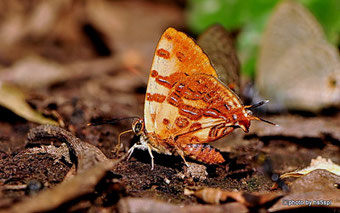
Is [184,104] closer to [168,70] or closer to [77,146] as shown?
[168,70]

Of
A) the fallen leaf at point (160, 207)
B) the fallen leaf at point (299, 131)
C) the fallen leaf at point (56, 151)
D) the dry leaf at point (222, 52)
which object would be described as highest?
the dry leaf at point (222, 52)

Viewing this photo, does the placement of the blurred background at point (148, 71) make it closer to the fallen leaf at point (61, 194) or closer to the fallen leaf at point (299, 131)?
the fallen leaf at point (299, 131)

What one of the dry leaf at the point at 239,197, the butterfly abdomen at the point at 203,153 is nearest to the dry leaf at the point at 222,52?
the butterfly abdomen at the point at 203,153

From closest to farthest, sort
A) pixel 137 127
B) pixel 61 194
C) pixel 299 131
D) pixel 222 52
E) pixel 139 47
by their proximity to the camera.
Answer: pixel 61 194 < pixel 137 127 < pixel 222 52 < pixel 299 131 < pixel 139 47

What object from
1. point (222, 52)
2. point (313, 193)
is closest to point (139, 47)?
point (222, 52)

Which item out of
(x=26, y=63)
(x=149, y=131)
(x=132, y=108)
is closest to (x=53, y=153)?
(x=149, y=131)

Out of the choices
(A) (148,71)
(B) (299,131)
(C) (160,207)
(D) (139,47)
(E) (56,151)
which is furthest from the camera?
(D) (139,47)

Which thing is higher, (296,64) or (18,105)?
(296,64)

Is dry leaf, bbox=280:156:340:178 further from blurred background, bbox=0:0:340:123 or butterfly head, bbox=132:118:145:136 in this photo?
blurred background, bbox=0:0:340:123

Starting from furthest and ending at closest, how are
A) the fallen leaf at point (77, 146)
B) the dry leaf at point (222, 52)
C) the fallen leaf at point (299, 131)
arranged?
1. the fallen leaf at point (299, 131)
2. the dry leaf at point (222, 52)
3. the fallen leaf at point (77, 146)
